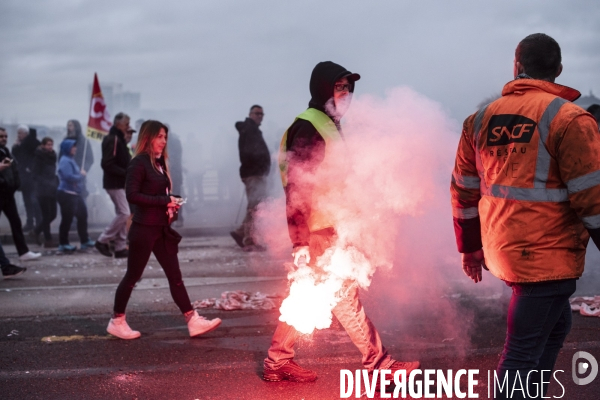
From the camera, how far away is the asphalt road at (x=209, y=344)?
4.21 meters

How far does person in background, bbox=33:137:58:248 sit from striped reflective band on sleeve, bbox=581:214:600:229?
33.8 ft

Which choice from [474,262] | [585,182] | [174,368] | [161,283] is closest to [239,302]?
[161,283]

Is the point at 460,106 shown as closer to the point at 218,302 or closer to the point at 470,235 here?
the point at 218,302

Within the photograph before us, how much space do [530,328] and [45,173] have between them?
33.8 feet

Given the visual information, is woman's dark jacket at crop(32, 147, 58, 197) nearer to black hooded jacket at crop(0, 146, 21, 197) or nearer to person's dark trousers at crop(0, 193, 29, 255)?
person's dark trousers at crop(0, 193, 29, 255)

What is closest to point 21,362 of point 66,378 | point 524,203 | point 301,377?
point 66,378

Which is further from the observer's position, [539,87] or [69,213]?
[69,213]

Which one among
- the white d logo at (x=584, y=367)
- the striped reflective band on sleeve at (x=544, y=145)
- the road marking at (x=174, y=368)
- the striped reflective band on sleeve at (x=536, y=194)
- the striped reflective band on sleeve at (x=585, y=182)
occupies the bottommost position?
the white d logo at (x=584, y=367)

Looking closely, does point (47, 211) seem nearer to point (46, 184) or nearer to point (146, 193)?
point (46, 184)

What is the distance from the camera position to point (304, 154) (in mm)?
3947

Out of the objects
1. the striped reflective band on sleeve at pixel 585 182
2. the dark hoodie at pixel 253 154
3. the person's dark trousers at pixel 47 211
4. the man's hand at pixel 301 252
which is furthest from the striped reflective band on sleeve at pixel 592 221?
the person's dark trousers at pixel 47 211

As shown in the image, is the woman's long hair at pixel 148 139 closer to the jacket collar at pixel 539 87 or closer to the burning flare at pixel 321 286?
the burning flare at pixel 321 286

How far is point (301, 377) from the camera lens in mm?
4180

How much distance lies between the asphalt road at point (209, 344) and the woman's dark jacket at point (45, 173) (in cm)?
408
